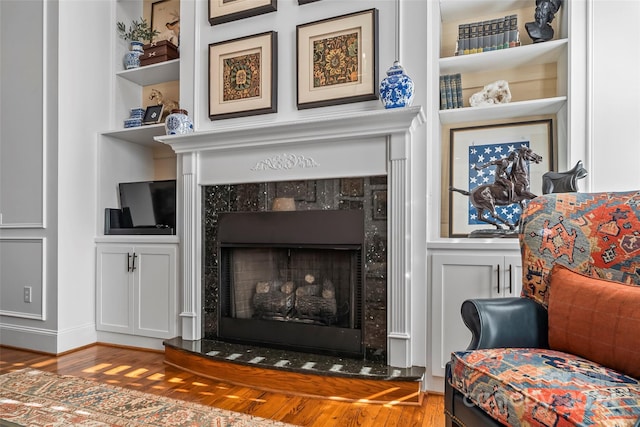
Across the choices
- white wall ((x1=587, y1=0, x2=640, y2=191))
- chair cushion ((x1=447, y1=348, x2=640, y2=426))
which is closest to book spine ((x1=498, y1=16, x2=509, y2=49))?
white wall ((x1=587, y1=0, x2=640, y2=191))

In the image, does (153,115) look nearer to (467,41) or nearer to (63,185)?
(63,185)

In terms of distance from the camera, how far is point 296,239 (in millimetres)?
2473

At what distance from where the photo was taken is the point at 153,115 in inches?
127

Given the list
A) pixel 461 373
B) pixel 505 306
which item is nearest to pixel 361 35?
pixel 505 306

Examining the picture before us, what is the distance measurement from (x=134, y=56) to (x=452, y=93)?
8.11 ft

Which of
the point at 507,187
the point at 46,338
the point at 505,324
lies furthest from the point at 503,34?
the point at 46,338

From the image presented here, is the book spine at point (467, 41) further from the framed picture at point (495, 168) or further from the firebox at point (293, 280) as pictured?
the firebox at point (293, 280)

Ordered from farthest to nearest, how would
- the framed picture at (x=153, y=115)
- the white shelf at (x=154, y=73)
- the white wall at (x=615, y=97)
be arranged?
the framed picture at (x=153, y=115)
the white shelf at (x=154, y=73)
the white wall at (x=615, y=97)

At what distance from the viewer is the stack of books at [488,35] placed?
233cm

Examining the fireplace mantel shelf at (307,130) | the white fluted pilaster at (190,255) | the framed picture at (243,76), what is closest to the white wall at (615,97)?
the fireplace mantel shelf at (307,130)

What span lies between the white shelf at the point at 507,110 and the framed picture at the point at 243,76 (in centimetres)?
109

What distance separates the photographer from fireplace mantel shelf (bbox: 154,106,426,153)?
7.07ft

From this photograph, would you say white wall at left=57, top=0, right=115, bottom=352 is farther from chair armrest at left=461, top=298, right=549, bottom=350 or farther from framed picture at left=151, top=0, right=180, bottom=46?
chair armrest at left=461, top=298, right=549, bottom=350

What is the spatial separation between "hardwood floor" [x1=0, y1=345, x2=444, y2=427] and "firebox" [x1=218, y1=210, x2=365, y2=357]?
37 centimetres
